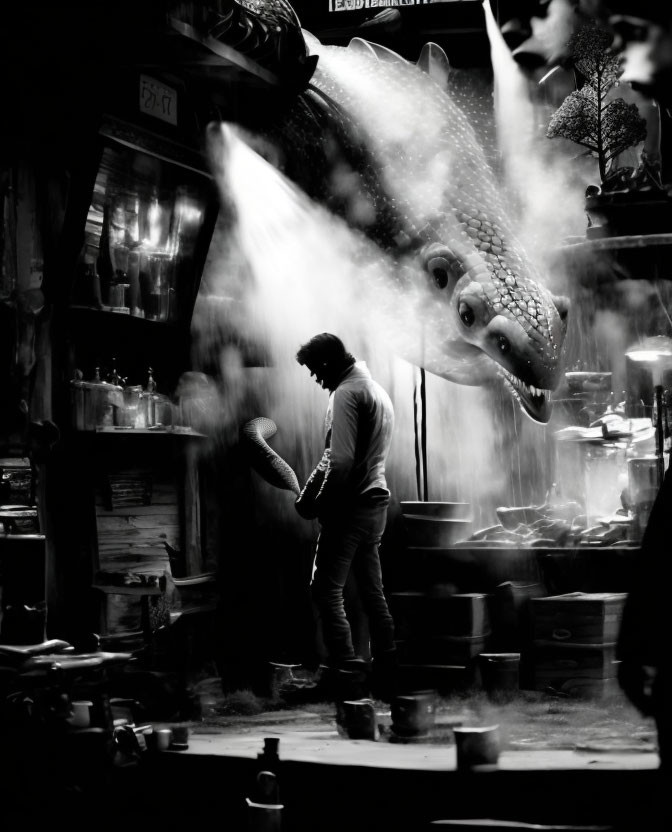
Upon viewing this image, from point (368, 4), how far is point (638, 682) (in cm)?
688

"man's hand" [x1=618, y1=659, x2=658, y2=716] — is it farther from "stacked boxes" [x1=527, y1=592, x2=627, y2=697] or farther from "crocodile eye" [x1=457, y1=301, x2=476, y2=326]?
"crocodile eye" [x1=457, y1=301, x2=476, y2=326]

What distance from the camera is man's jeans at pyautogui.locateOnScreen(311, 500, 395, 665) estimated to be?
6535 mm

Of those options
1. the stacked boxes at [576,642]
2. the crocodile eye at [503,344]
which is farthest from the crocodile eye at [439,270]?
the stacked boxes at [576,642]

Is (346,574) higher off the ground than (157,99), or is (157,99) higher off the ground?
(157,99)

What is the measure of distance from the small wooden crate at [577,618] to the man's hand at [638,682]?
437 centimetres

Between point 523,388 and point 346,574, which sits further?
point 523,388

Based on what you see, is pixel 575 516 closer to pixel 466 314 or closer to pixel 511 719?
pixel 466 314

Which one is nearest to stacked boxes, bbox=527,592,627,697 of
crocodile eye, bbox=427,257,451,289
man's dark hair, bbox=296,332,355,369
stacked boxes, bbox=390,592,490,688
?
stacked boxes, bbox=390,592,490,688

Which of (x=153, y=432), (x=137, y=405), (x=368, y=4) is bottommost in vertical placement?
(x=153, y=432)

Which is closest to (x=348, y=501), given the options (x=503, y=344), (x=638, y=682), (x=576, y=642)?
(x=576, y=642)

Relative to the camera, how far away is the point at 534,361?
770 cm

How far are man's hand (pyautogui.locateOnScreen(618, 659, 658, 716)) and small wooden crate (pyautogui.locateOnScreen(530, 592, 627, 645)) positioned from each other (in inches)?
172

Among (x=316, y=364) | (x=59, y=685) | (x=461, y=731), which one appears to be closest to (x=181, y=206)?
(x=316, y=364)

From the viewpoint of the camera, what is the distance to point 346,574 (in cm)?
660
